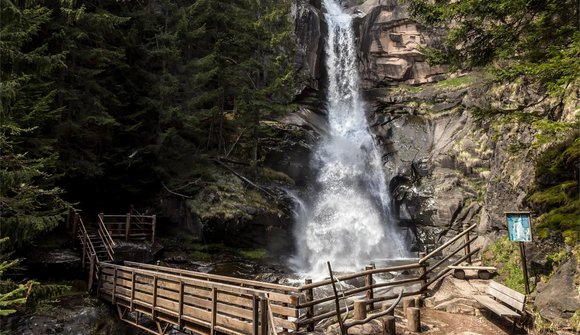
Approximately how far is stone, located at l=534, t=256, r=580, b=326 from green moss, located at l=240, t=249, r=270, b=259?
13.4 metres

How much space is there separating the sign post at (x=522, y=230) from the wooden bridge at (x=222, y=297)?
2.23 meters

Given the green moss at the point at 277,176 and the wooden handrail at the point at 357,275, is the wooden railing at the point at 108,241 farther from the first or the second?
the green moss at the point at 277,176

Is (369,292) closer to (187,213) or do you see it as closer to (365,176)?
(187,213)

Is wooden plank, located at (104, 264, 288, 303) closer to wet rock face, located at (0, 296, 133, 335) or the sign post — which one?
wet rock face, located at (0, 296, 133, 335)

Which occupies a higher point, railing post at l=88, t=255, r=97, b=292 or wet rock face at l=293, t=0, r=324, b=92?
wet rock face at l=293, t=0, r=324, b=92

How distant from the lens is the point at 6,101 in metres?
8.53

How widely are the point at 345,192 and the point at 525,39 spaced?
1701cm

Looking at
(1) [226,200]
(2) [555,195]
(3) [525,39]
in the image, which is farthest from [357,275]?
(1) [226,200]

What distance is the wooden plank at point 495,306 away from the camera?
7.12 meters

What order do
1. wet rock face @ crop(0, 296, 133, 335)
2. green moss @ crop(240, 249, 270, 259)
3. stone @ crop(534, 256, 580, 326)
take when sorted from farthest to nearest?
green moss @ crop(240, 249, 270, 259) < wet rock face @ crop(0, 296, 133, 335) < stone @ crop(534, 256, 580, 326)

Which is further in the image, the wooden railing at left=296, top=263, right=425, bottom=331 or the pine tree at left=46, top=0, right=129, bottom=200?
the pine tree at left=46, top=0, right=129, bottom=200

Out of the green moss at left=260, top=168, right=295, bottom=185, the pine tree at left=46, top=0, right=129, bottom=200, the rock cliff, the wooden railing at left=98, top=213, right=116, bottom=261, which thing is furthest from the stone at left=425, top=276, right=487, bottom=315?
the pine tree at left=46, top=0, right=129, bottom=200

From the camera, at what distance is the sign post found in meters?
7.93

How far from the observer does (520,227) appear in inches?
317
